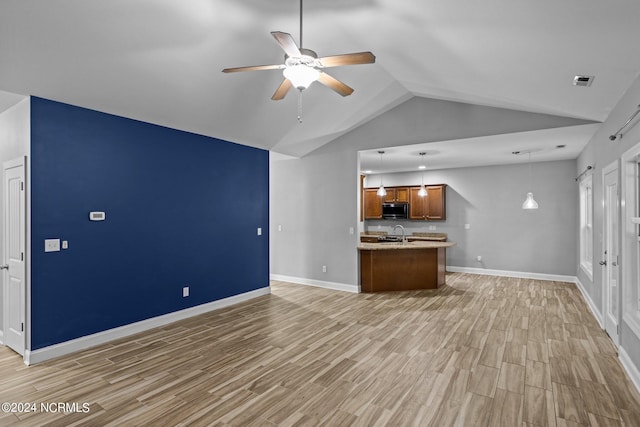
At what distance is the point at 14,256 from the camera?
141 inches

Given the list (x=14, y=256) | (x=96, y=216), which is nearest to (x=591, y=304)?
(x=96, y=216)

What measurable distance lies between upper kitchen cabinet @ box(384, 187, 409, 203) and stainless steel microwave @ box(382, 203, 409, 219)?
0.40ft

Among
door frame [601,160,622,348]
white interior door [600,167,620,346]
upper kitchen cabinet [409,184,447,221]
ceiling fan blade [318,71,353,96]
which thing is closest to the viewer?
ceiling fan blade [318,71,353,96]

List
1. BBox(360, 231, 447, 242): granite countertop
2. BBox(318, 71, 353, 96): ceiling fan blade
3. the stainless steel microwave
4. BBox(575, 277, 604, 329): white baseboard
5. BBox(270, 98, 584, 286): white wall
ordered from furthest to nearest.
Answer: the stainless steel microwave → BBox(360, 231, 447, 242): granite countertop → BBox(270, 98, 584, 286): white wall → BBox(575, 277, 604, 329): white baseboard → BBox(318, 71, 353, 96): ceiling fan blade

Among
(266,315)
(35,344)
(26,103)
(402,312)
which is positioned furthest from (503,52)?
(35,344)

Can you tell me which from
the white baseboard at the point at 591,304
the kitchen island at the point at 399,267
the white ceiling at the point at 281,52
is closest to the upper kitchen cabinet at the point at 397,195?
the kitchen island at the point at 399,267

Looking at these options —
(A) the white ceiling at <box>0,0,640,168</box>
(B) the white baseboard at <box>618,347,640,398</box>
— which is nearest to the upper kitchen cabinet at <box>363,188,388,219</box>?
(A) the white ceiling at <box>0,0,640,168</box>

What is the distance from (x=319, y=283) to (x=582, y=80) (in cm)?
516

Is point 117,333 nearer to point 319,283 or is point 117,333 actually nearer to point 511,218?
point 319,283

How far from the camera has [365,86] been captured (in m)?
4.98

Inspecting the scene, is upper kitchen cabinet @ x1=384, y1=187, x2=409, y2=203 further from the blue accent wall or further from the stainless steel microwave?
the blue accent wall

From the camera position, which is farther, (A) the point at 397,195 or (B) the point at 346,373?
(A) the point at 397,195

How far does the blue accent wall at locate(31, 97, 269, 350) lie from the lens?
3.48 metres

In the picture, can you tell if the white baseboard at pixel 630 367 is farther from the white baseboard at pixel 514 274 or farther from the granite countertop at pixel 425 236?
the granite countertop at pixel 425 236
